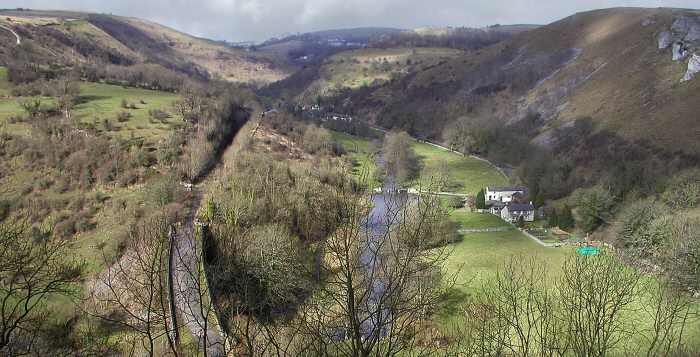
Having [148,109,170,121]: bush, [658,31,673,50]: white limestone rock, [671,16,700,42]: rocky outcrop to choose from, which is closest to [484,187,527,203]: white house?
[148,109,170,121]: bush

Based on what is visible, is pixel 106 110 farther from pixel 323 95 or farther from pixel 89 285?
pixel 323 95

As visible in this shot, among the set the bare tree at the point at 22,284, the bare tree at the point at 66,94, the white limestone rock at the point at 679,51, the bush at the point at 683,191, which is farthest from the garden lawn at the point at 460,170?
the bare tree at the point at 22,284

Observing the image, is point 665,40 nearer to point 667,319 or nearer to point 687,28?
point 687,28

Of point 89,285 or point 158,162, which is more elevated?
point 158,162

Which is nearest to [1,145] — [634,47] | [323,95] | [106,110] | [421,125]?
[106,110]

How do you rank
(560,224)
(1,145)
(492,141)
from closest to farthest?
(1,145) → (560,224) → (492,141)
